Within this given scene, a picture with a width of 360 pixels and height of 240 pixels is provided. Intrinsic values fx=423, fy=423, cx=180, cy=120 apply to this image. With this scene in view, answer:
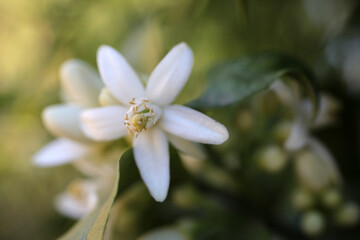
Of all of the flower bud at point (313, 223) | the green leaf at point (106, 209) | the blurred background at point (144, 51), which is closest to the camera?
the green leaf at point (106, 209)

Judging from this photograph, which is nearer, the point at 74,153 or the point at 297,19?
the point at 74,153

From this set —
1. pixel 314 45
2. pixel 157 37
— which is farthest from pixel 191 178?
pixel 314 45

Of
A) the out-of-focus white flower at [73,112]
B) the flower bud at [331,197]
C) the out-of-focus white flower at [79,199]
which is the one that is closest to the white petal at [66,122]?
the out-of-focus white flower at [73,112]

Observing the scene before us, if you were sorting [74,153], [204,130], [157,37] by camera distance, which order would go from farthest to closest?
[157,37]
[74,153]
[204,130]

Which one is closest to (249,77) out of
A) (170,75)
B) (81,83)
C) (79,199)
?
(170,75)

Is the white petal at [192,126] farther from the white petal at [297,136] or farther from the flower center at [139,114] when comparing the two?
the white petal at [297,136]

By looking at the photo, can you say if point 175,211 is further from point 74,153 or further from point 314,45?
point 314,45

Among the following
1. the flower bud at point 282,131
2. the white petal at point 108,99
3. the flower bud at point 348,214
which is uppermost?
the white petal at point 108,99

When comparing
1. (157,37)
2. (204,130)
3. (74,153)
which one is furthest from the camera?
(157,37)
